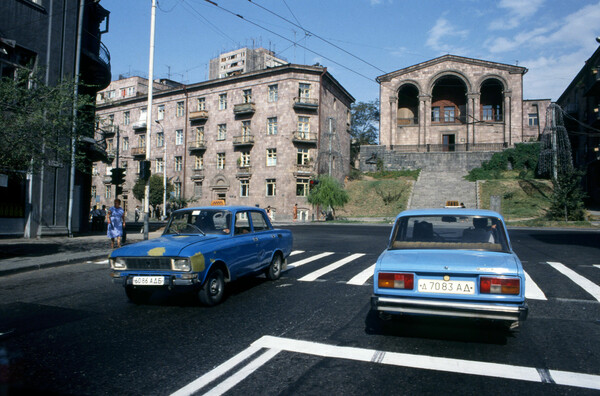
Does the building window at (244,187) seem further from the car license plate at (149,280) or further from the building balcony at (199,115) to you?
the car license plate at (149,280)

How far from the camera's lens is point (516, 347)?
452 cm

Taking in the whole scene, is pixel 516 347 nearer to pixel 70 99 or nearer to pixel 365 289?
pixel 365 289

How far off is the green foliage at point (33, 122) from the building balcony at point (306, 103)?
30.3 meters

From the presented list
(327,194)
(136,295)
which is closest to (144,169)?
(136,295)

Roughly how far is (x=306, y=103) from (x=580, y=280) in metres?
34.7

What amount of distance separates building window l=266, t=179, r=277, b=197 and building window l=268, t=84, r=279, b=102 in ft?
27.6

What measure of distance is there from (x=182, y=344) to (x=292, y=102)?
38458 mm

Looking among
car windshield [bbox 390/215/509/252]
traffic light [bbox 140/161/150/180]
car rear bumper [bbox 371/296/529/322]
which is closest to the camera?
car rear bumper [bbox 371/296/529/322]

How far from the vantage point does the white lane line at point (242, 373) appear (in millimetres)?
3361

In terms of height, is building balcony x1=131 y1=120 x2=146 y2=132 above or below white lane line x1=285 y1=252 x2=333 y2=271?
above

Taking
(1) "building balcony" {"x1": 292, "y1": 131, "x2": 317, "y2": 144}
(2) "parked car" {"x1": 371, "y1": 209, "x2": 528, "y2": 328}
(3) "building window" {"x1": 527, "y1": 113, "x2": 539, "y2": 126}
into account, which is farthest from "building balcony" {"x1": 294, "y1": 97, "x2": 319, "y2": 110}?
(2) "parked car" {"x1": 371, "y1": 209, "x2": 528, "y2": 328}

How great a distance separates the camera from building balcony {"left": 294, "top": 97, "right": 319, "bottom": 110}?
40938mm

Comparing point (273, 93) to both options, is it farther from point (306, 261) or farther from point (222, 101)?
point (306, 261)

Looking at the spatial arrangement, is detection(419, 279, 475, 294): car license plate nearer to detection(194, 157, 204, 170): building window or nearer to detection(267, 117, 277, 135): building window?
detection(267, 117, 277, 135): building window
